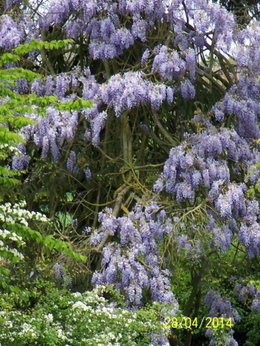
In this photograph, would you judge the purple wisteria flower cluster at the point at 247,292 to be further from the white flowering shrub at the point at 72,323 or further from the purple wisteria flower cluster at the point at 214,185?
the white flowering shrub at the point at 72,323

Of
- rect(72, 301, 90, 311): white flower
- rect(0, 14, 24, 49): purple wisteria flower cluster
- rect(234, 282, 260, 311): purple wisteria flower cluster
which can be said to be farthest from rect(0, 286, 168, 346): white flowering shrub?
rect(0, 14, 24, 49): purple wisteria flower cluster

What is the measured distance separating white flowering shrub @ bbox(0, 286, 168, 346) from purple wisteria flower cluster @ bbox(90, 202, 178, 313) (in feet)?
4.00

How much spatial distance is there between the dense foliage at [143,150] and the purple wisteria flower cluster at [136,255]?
0.05 ft

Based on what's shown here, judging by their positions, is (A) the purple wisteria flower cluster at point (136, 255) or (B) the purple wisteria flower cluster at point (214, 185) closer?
(A) the purple wisteria flower cluster at point (136, 255)

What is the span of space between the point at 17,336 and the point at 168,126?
458 centimetres

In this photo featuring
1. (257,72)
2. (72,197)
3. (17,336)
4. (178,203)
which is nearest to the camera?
(17,336)

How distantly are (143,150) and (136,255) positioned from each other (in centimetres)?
172

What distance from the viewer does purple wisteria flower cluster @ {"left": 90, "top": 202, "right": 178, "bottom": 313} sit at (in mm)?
8773

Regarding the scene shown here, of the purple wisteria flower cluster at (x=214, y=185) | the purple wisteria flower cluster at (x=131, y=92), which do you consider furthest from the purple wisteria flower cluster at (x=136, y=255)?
the purple wisteria flower cluster at (x=131, y=92)

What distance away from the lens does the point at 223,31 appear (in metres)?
9.84

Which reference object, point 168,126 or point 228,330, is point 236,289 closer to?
point 228,330

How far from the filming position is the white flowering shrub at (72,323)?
21.4 ft

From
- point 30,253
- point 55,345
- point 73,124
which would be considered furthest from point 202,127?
point 55,345

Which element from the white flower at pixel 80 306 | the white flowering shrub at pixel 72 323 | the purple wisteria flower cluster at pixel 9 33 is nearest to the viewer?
the white flowering shrub at pixel 72 323
